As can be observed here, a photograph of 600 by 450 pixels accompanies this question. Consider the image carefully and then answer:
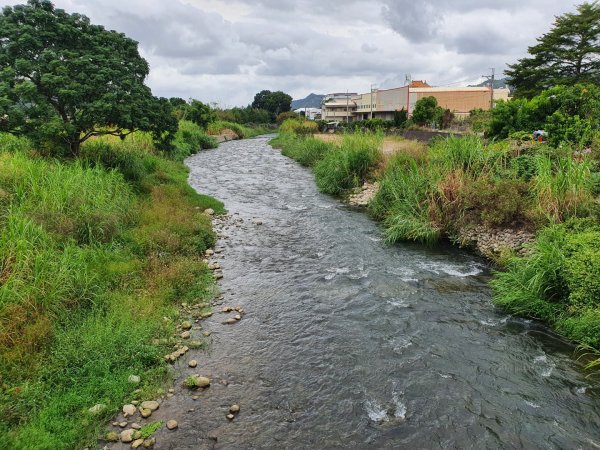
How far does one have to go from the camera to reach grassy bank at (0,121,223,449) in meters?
5.79

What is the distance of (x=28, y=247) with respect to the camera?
827 centimetres

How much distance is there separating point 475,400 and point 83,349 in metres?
6.39

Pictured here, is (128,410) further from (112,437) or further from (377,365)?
(377,365)

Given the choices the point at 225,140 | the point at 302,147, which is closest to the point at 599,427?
the point at 302,147

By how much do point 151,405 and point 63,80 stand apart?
11001mm

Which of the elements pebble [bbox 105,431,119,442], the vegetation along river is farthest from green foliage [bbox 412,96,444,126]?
pebble [bbox 105,431,119,442]

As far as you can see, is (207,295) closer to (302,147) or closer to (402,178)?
(402,178)

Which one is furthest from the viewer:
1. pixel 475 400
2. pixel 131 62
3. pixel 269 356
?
pixel 131 62

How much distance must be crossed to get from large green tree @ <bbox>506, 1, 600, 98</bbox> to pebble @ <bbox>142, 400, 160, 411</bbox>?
163 feet

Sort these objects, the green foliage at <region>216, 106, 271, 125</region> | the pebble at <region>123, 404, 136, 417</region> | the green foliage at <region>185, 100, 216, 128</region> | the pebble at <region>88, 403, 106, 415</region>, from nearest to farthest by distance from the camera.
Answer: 1. the pebble at <region>88, 403, 106, 415</region>
2. the pebble at <region>123, 404, 136, 417</region>
3. the green foliage at <region>185, 100, 216, 128</region>
4. the green foliage at <region>216, 106, 271, 125</region>

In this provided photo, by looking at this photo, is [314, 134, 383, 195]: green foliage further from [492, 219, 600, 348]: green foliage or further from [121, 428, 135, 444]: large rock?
[121, 428, 135, 444]: large rock

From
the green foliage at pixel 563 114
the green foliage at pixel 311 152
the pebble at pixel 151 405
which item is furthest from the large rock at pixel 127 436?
the green foliage at pixel 311 152

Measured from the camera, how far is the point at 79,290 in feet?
27.1

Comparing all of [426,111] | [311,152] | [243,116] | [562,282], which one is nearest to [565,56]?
[426,111]
